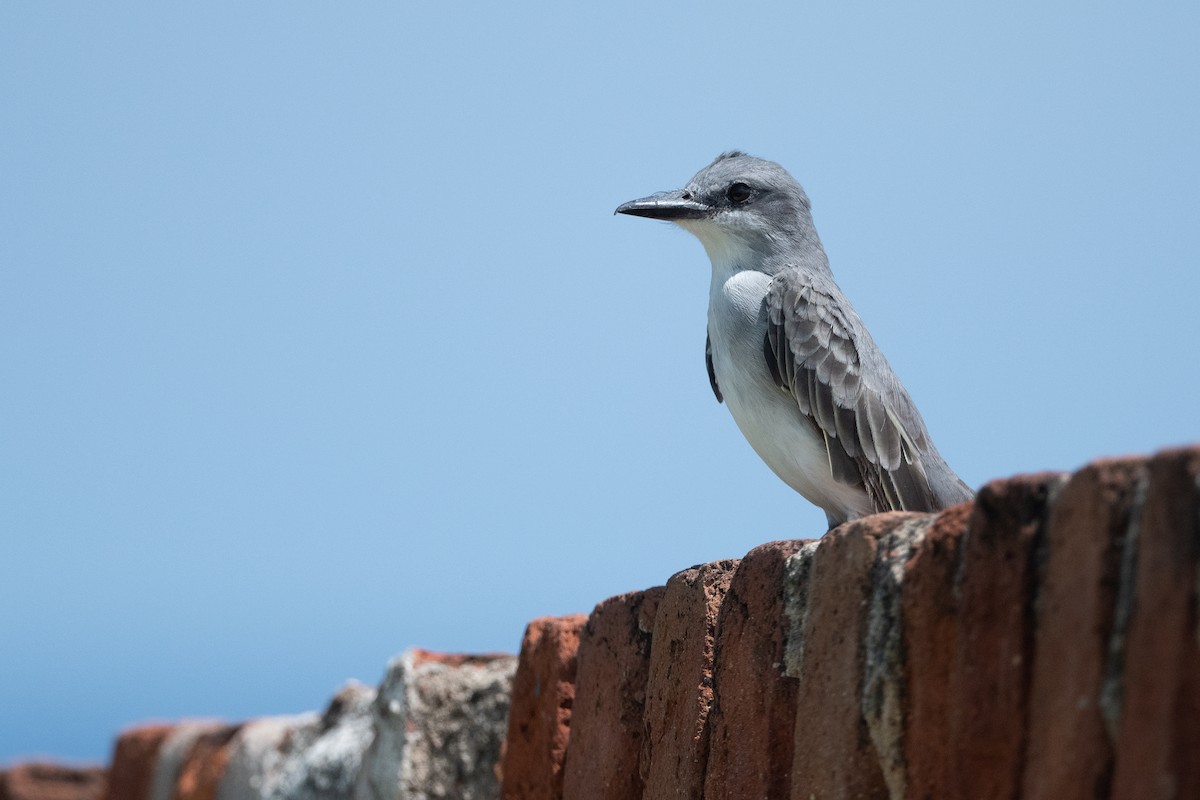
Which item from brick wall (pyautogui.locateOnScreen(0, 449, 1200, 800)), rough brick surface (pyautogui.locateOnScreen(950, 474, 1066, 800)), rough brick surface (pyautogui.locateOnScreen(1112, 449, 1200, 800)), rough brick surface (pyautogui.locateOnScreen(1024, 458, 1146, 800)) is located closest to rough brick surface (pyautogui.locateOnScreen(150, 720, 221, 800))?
brick wall (pyautogui.locateOnScreen(0, 449, 1200, 800))

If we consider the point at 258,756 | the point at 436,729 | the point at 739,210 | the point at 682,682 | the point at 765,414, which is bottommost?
the point at 258,756

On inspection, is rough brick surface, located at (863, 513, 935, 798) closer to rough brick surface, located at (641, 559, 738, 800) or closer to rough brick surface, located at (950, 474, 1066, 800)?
rough brick surface, located at (950, 474, 1066, 800)

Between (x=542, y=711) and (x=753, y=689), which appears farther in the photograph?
(x=542, y=711)

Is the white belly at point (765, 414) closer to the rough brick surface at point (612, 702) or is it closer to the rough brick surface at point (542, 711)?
the rough brick surface at point (542, 711)

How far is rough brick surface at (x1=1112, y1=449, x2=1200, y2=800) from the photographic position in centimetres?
154

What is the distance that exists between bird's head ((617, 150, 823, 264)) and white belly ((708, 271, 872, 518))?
1.52 feet

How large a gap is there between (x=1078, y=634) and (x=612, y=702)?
1817 millimetres

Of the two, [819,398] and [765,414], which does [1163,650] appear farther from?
[765,414]

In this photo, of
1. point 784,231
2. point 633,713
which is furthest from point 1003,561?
point 784,231

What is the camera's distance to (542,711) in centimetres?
373

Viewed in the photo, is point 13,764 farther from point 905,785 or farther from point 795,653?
point 905,785

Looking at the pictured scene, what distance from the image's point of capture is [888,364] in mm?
5285

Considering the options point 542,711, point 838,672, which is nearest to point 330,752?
point 542,711

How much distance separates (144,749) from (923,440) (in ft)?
10.2
